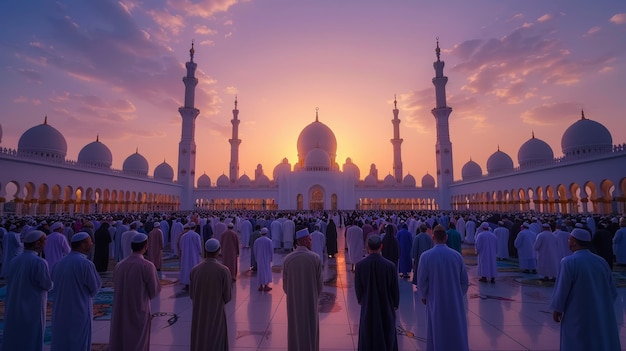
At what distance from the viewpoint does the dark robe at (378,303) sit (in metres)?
3.23

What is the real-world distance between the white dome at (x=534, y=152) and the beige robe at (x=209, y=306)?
1404 inches

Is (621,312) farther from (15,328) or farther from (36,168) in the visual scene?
(36,168)

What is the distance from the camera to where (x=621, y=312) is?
16.7 feet

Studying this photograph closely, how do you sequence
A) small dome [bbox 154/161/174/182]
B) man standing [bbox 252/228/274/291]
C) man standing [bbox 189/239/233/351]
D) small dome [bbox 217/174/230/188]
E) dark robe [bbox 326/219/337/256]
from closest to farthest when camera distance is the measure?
man standing [bbox 189/239/233/351]
man standing [bbox 252/228/274/291]
dark robe [bbox 326/219/337/256]
small dome [bbox 154/161/174/182]
small dome [bbox 217/174/230/188]

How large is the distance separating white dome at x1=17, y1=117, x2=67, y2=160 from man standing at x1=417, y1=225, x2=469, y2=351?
31121 millimetres

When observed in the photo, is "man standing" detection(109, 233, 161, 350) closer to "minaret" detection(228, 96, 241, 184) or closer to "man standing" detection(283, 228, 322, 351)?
"man standing" detection(283, 228, 322, 351)

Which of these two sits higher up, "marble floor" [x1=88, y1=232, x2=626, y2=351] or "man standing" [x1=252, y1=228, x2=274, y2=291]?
Result: "man standing" [x1=252, y1=228, x2=274, y2=291]

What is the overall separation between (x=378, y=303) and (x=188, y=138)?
36.8m

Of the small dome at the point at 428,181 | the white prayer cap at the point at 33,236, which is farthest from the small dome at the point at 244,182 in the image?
the white prayer cap at the point at 33,236

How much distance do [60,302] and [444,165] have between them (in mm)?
38103

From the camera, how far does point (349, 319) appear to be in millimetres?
4742

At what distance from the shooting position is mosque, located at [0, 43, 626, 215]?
21.1 meters

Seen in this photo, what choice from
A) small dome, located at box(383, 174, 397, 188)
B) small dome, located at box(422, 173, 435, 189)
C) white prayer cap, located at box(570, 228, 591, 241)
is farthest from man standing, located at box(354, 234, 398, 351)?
small dome, located at box(422, 173, 435, 189)

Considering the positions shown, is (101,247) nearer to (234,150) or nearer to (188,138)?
(188,138)
